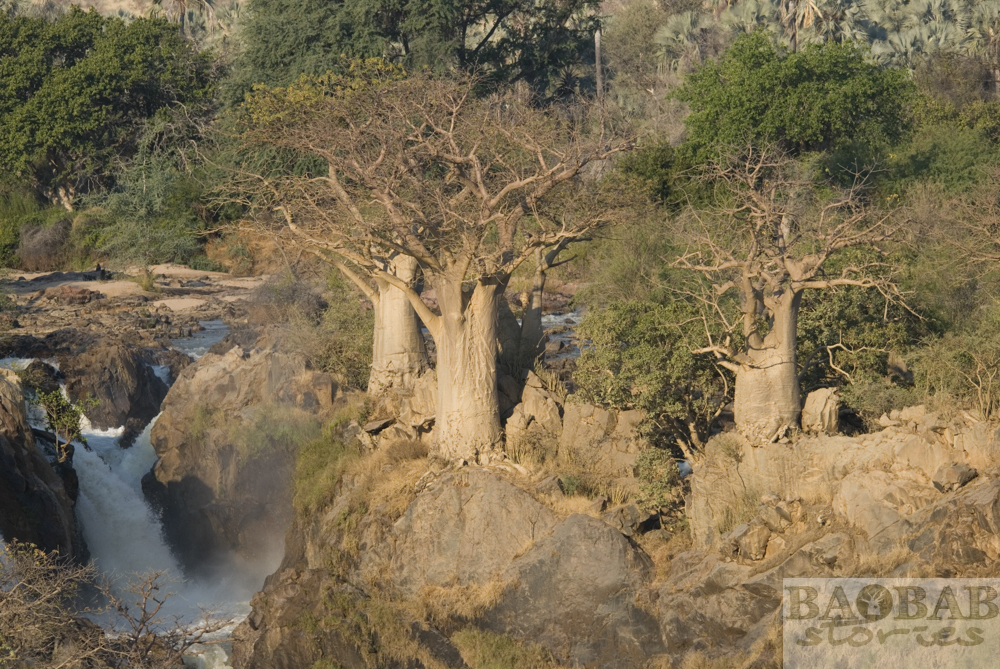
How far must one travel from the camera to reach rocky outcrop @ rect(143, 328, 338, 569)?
24.2m

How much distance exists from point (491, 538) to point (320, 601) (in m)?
2.92

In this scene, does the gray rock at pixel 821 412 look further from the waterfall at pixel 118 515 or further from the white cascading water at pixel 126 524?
the waterfall at pixel 118 515

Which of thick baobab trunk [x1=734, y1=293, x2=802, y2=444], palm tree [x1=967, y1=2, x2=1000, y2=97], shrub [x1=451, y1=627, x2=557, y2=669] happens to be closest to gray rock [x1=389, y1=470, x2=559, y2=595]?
shrub [x1=451, y1=627, x2=557, y2=669]

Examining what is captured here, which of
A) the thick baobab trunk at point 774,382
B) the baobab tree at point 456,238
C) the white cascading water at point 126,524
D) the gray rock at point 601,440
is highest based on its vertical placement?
Answer: the baobab tree at point 456,238

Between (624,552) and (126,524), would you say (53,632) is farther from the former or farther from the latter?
(126,524)

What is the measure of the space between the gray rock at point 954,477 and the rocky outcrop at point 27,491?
13.4m

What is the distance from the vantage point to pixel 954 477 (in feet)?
52.2

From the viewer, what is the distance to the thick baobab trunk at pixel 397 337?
22656mm

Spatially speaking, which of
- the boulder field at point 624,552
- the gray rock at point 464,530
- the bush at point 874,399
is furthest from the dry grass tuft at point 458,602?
the bush at point 874,399

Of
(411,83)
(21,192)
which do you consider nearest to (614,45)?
(21,192)

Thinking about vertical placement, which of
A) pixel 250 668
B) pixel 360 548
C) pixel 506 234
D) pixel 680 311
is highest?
pixel 506 234

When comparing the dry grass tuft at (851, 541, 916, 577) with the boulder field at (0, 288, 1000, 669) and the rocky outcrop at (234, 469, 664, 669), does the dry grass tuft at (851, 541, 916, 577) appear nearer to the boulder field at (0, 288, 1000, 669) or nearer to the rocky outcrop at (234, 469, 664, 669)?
the boulder field at (0, 288, 1000, 669)

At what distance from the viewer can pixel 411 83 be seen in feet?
100

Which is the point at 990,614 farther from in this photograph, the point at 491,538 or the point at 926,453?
the point at 491,538
